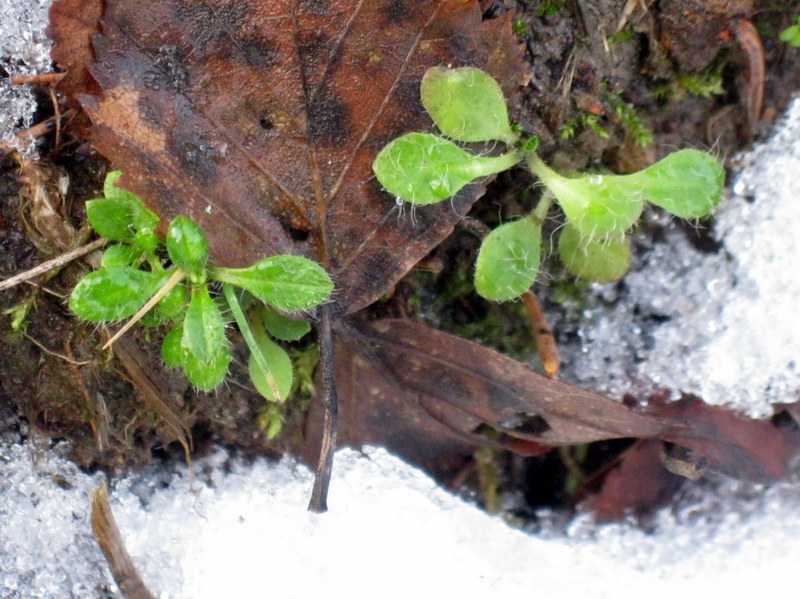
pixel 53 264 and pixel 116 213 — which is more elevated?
pixel 116 213

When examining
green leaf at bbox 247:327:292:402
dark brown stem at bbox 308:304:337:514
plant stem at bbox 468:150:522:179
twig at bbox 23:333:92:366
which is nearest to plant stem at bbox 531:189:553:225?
plant stem at bbox 468:150:522:179

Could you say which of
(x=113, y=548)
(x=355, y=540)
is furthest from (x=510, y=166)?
(x=113, y=548)

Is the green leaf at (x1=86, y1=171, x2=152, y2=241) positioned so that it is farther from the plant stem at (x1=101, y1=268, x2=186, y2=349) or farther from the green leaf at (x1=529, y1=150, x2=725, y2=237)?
the green leaf at (x1=529, y1=150, x2=725, y2=237)

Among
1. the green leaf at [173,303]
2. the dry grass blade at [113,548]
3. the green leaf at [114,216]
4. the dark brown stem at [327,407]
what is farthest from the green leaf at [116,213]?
the dry grass blade at [113,548]

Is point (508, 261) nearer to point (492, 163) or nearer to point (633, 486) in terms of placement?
point (492, 163)

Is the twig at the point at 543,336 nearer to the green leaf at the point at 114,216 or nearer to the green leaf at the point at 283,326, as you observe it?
the green leaf at the point at 283,326

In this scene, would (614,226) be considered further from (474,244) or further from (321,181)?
(321,181)

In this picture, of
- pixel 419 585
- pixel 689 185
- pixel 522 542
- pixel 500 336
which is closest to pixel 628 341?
pixel 500 336

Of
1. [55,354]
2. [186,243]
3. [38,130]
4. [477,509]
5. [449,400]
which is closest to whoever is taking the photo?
[186,243]
